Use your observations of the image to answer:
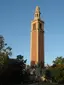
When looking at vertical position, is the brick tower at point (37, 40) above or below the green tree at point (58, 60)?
above

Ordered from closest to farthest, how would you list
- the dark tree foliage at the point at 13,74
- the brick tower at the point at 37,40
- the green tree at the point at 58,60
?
the dark tree foliage at the point at 13,74
the green tree at the point at 58,60
the brick tower at the point at 37,40

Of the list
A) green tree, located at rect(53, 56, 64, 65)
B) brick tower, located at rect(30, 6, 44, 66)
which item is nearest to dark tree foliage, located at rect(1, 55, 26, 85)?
green tree, located at rect(53, 56, 64, 65)

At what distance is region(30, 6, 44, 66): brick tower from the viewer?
4646 inches

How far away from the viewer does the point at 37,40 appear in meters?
120

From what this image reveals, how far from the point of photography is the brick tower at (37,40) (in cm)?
11800

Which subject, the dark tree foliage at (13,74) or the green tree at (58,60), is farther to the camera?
the green tree at (58,60)

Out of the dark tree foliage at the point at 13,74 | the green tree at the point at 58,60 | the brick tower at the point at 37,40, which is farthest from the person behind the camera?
the brick tower at the point at 37,40

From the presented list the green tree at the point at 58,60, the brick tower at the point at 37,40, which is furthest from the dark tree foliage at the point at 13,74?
the brick tower at the point at 37,40

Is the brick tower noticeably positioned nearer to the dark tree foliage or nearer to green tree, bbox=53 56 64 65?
green tree, bbox=53 56 64 65

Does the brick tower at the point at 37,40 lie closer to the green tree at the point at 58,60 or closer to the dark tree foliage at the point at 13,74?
the green tree at the point at 58,60

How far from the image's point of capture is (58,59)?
377 feet

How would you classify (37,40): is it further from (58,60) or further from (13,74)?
(13,74)

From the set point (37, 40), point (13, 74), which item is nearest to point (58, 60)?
point (37, 40)

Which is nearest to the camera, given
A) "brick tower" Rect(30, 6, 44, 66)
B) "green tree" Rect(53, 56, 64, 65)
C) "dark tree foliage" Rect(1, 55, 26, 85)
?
"dark tree foliage" Rect(1, 55, 26, 85)
